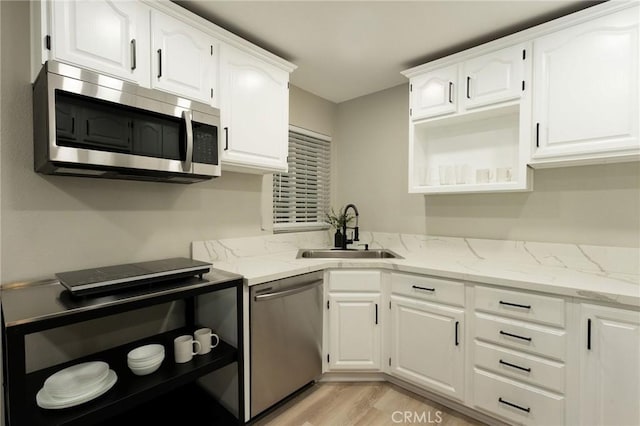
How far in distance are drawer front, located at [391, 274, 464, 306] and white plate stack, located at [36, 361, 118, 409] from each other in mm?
1703

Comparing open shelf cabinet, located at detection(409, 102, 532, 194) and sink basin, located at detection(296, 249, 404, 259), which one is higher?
open shelf cabinet, located at detection(409, 102, 532, 194)

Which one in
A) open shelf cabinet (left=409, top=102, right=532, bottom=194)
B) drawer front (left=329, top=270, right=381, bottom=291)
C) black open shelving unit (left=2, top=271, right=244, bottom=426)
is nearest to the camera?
black open shelving unit (left=2, top=271, right=244, bottom=426)

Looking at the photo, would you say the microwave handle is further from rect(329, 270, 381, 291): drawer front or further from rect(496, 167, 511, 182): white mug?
rect(496, 167, 511, 182): white mug

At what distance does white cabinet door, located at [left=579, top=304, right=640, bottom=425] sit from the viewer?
140 centimetres

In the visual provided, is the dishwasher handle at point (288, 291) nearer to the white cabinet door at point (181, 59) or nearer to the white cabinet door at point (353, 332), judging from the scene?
the white cabinet door at point (353, 332)

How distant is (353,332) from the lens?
2232 millimetres

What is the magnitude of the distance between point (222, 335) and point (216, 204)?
0.96 m

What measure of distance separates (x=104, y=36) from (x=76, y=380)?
1572 millimetres

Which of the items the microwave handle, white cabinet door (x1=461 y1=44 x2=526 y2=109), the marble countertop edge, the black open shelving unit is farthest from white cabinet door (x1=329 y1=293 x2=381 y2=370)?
white cabinet door (x1=461 y1=44 x2=526 y2=109)

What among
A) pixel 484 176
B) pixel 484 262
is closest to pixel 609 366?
pixel 484 262

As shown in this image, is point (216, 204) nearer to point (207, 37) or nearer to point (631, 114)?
point (207, 37)

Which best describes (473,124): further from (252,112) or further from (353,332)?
(353,332)

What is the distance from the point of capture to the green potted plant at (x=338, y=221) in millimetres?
2943

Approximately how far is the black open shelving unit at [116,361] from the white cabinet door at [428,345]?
3.63ft
